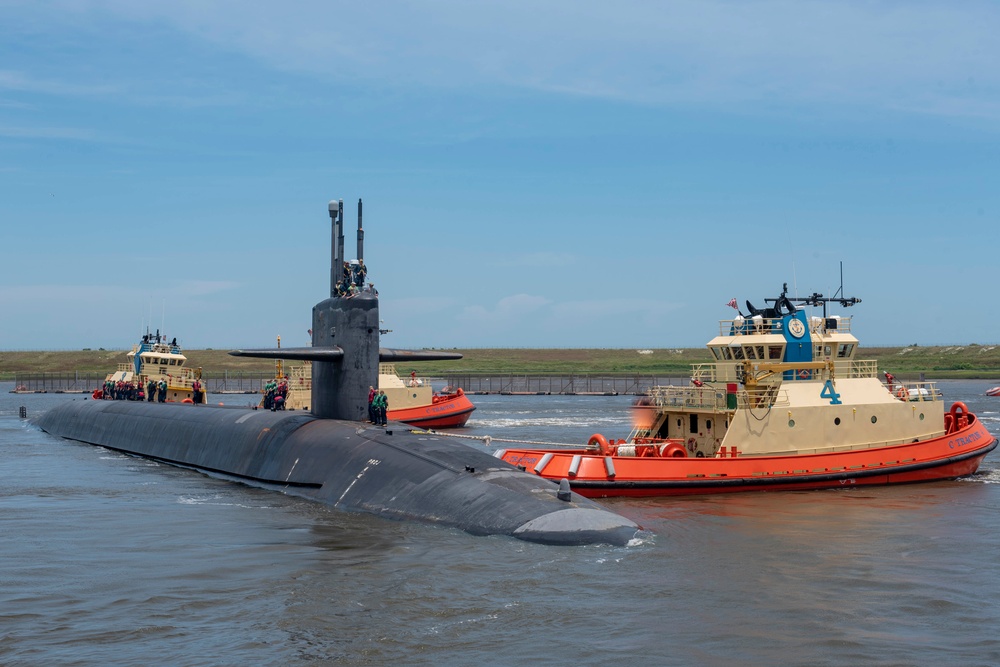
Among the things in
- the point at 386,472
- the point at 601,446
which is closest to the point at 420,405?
the point at 601,446

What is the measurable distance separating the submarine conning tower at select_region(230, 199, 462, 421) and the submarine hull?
62 cm

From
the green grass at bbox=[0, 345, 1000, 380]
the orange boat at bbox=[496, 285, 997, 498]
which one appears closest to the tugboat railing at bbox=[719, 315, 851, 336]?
the orange boat at bbox=[496, 285, 997, 498]

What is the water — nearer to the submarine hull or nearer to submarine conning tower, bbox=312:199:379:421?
the submarine hull

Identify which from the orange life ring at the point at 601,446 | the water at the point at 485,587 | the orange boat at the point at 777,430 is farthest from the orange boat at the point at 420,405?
the water at the point at 485,587

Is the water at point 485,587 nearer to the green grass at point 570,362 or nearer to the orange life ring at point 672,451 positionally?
the orange life ring at point 672,451

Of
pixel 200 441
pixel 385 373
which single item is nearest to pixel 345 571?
pixel 200 441

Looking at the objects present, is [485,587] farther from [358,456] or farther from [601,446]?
[601,446]

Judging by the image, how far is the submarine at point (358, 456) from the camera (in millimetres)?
17141

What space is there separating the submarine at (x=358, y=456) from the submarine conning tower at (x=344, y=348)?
0.09 ft

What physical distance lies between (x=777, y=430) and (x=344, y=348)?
1065 cm

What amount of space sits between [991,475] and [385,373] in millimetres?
27417

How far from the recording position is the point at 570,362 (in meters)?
141

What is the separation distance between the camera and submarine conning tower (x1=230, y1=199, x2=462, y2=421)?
2395 centimetres

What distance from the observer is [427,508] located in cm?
1831
